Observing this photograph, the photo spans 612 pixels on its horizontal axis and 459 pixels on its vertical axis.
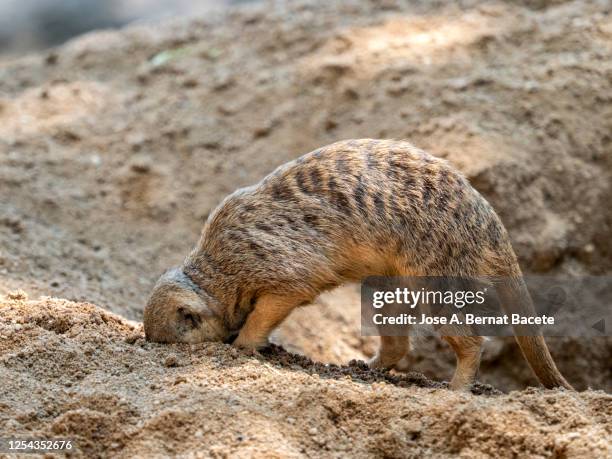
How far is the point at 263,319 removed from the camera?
3387 millimetres

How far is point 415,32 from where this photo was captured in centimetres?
584

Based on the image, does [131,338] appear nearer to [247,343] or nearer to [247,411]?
[247,343]

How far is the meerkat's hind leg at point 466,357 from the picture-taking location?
3.35 m

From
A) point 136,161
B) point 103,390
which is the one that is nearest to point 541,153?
point 136,161

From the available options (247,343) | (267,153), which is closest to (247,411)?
(247,343)

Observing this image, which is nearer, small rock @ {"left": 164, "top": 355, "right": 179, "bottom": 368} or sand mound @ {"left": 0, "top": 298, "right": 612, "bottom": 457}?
sand mound @ {"left": 0, "top": 298, "right": 612, "bottom": 457}

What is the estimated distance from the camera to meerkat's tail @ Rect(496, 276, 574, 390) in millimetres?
3396

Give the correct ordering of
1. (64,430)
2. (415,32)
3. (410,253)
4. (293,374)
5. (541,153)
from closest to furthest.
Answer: (64,430)
(293,374)
(410,253)
(541,153)
(415,32)

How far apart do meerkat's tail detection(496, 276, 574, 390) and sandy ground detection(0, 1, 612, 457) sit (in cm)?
24

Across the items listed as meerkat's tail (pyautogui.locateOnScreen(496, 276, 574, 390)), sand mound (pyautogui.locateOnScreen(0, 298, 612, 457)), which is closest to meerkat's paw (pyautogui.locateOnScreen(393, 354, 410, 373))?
meerkat's tail (pyautogui.locateOnScreen(496, 276, 574, 390))

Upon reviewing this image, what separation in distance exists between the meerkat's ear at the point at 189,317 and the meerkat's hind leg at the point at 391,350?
905 mm

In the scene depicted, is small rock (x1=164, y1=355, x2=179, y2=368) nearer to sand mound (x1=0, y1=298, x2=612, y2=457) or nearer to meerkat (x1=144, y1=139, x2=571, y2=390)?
sand mound (x1=0, y1=298, x2=612, y2=457)

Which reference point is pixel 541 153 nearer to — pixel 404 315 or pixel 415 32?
pixel 415 32

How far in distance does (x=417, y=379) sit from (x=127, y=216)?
8.29 ft
